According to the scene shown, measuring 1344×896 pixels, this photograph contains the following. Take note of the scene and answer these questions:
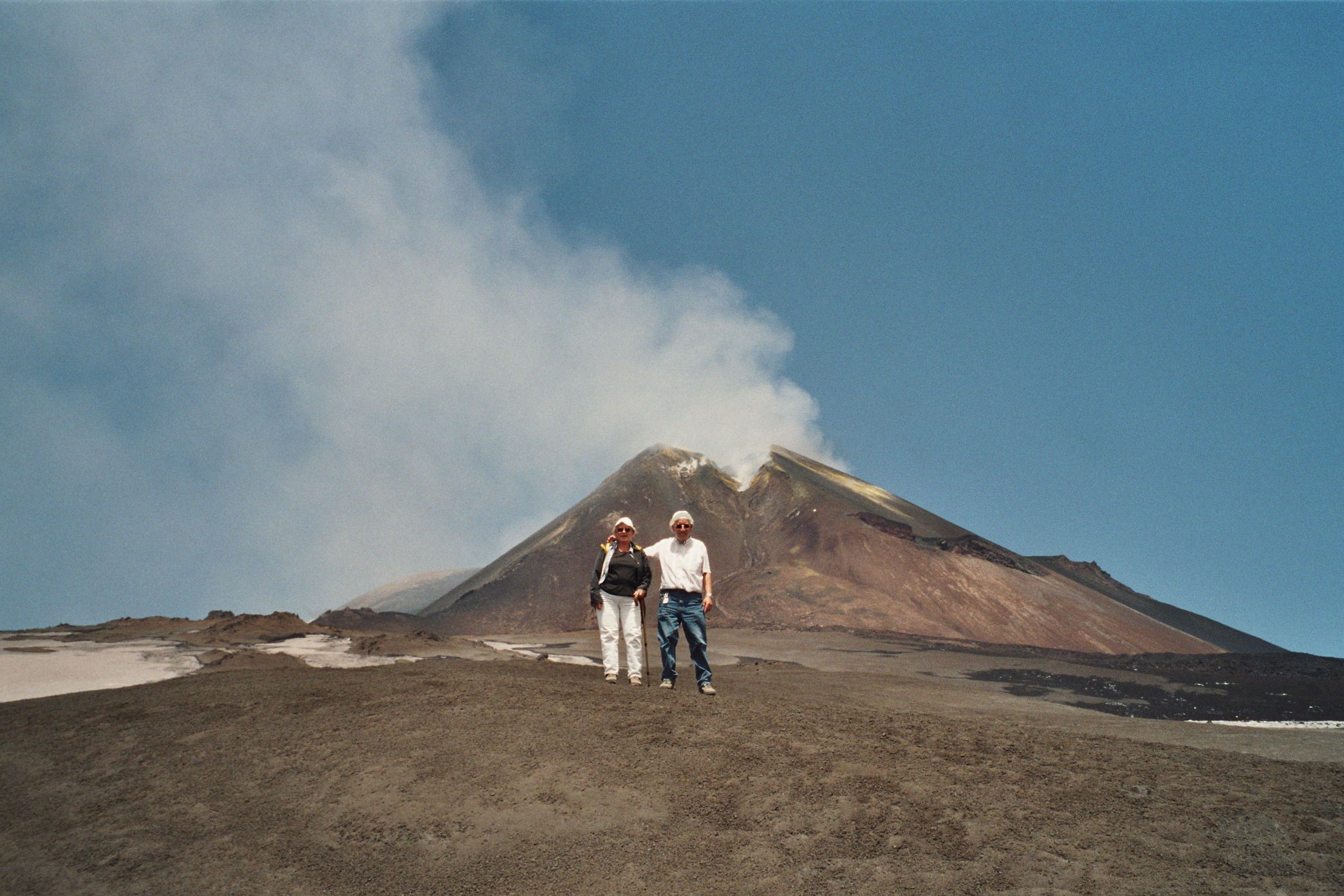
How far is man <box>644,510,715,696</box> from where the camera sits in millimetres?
7465

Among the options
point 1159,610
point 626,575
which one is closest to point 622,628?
point 626,575

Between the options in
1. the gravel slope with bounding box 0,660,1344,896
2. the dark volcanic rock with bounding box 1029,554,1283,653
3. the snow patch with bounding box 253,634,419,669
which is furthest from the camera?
the dark volcanic rock with bounding box 1029,554,1283,653

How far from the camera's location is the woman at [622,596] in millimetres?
7859

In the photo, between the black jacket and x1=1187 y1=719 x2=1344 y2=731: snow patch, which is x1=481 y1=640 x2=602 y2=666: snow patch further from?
x1=1187 y1=719 x2=1344 y2=731: snow patch

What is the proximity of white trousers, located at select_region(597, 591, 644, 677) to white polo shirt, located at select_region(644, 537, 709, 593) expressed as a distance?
589 mm

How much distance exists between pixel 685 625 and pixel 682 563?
0.72 meters

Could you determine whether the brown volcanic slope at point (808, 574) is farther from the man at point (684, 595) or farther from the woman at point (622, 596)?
the man at point (684, 595)

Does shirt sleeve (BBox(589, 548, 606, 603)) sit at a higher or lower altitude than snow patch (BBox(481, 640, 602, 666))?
higher

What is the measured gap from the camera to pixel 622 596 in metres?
7.92

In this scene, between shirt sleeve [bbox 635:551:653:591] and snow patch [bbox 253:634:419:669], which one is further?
snow patch [bbox 253:634:419:669]

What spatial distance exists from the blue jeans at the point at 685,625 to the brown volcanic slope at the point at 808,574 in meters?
26.7

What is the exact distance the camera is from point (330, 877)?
3971mm

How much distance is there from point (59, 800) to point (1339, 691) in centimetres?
2172

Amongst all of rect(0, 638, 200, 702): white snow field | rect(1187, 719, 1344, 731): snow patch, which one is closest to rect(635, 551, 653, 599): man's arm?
rect(1187, 719, 1344, 731): snow patch
